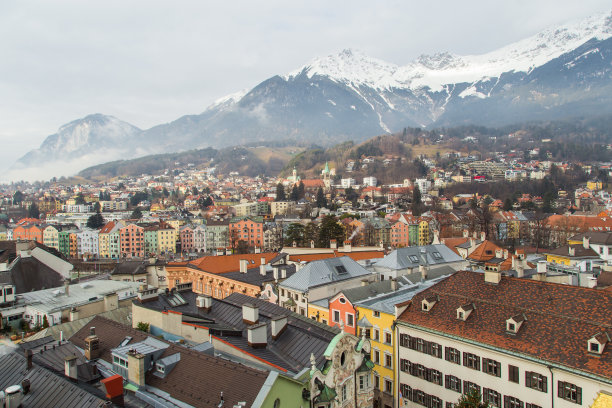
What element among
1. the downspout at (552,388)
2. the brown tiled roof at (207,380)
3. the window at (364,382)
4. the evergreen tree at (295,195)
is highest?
the evergreen tree at (295,195)

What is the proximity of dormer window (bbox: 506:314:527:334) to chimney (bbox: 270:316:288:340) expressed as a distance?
35.7 feet

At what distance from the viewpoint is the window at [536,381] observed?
1894 cm

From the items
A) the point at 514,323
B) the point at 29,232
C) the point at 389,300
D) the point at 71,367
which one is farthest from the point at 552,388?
the point at 29,232

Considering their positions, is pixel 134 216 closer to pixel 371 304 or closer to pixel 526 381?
pixel 371 304

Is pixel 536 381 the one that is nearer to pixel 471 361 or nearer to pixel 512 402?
pixel 512 402

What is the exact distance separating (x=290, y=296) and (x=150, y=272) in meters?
31.2

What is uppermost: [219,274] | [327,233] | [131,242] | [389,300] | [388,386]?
[389,300]

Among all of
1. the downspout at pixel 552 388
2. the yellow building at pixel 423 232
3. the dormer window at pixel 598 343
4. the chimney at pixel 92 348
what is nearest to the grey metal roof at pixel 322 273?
the downspout at pixel 552 388

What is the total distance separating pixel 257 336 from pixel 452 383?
11.2 metres

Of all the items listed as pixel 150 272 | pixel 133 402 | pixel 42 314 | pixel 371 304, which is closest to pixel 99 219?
pixel 150 272

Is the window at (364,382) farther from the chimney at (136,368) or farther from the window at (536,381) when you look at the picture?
the chimney at (136,368)

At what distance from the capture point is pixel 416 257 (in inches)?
1710

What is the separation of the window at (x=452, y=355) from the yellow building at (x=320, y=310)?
1008 cm

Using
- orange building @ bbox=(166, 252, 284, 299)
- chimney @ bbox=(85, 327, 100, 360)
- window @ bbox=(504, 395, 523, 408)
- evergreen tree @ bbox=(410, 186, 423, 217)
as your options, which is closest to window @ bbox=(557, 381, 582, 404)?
window @ bbox=(504, 395, 523, 408)
